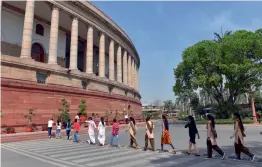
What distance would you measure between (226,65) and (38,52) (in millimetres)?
24035

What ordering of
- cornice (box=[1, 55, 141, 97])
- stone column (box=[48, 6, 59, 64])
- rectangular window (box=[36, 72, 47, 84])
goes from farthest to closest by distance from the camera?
stone column (box=[48, 6, 59, 64]) < rectangular window (box=[36, 72, 47, 84]) < cornice (box=[1, 55, 141, 97])

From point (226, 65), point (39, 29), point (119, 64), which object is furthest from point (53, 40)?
point (226, 65)

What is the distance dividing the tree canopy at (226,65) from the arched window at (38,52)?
66.6 ft

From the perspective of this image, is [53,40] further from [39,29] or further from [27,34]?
[39,29]

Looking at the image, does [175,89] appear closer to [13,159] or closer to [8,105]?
[8,105]

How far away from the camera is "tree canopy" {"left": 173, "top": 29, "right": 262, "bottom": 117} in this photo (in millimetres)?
28891

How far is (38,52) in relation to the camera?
27.0 meters

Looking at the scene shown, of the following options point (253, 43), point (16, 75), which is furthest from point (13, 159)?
point (253, 43)

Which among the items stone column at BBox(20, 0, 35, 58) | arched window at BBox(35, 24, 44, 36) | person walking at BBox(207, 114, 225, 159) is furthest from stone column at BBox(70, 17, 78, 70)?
person walking at BBox(207, 114, 225, 159)

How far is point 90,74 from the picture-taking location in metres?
26.5

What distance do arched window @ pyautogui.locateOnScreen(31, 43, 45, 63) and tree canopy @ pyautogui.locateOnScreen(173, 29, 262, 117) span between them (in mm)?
20306

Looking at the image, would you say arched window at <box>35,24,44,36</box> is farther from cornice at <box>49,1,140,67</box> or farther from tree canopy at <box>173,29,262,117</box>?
tree canopy at <box>173,29,262,117</box>

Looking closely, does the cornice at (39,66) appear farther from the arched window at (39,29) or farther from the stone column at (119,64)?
the arched window at (39,29)

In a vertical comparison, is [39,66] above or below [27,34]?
below
